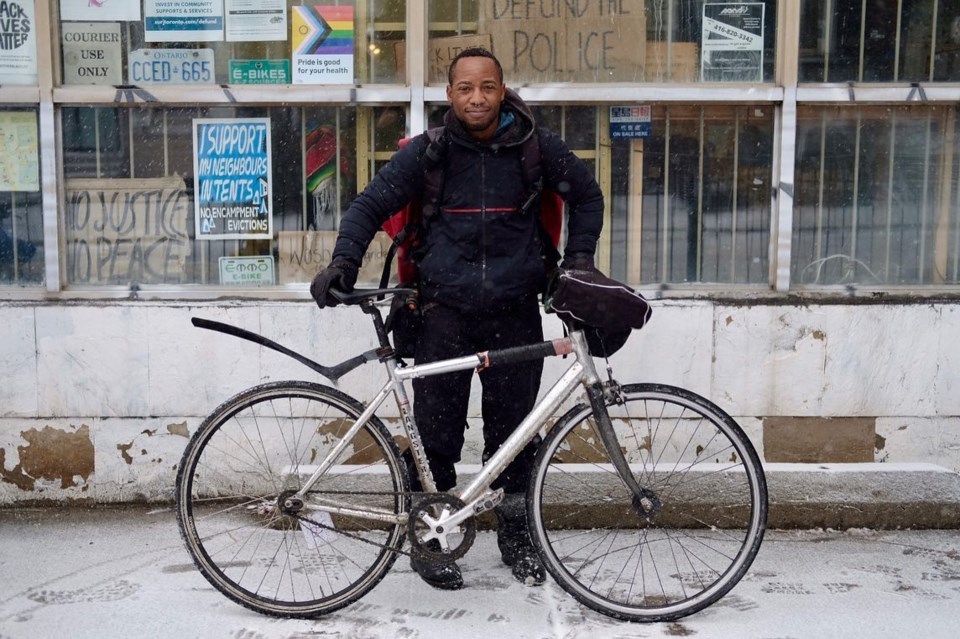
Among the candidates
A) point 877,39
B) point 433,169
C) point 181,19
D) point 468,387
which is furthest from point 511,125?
point 877,39

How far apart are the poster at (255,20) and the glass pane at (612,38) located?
73 cm

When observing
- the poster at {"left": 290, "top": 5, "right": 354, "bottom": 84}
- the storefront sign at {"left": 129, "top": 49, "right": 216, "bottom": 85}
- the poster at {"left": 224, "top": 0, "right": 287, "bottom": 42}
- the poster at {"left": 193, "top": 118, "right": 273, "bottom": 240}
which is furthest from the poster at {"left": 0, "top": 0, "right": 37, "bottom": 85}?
the poster at {"left": 290, "top": 5, "right": 354, "bottom": 84}

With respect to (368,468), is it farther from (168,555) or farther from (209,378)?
(209,378)

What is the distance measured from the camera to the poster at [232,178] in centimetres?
535

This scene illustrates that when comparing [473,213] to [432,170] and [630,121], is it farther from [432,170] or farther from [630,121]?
[630,121]

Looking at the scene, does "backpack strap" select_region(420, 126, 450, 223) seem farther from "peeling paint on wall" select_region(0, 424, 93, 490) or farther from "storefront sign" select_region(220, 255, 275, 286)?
"peeling paint on wall" select_region(0, 424, 93, 490)

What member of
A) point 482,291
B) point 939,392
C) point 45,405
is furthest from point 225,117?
point 939,392

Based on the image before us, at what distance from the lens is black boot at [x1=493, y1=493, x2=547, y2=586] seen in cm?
421

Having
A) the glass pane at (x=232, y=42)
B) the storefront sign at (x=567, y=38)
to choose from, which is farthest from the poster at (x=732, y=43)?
the glass pane at (x=232, y=42)

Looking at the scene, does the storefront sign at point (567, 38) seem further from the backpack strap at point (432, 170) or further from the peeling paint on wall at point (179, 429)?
the peeling paint on wall at point (179, 429)

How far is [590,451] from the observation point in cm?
441

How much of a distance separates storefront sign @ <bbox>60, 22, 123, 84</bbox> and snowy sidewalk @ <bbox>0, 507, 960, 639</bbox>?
2184 millimetres

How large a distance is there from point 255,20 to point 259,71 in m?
0.25

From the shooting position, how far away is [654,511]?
3812 millimetres
